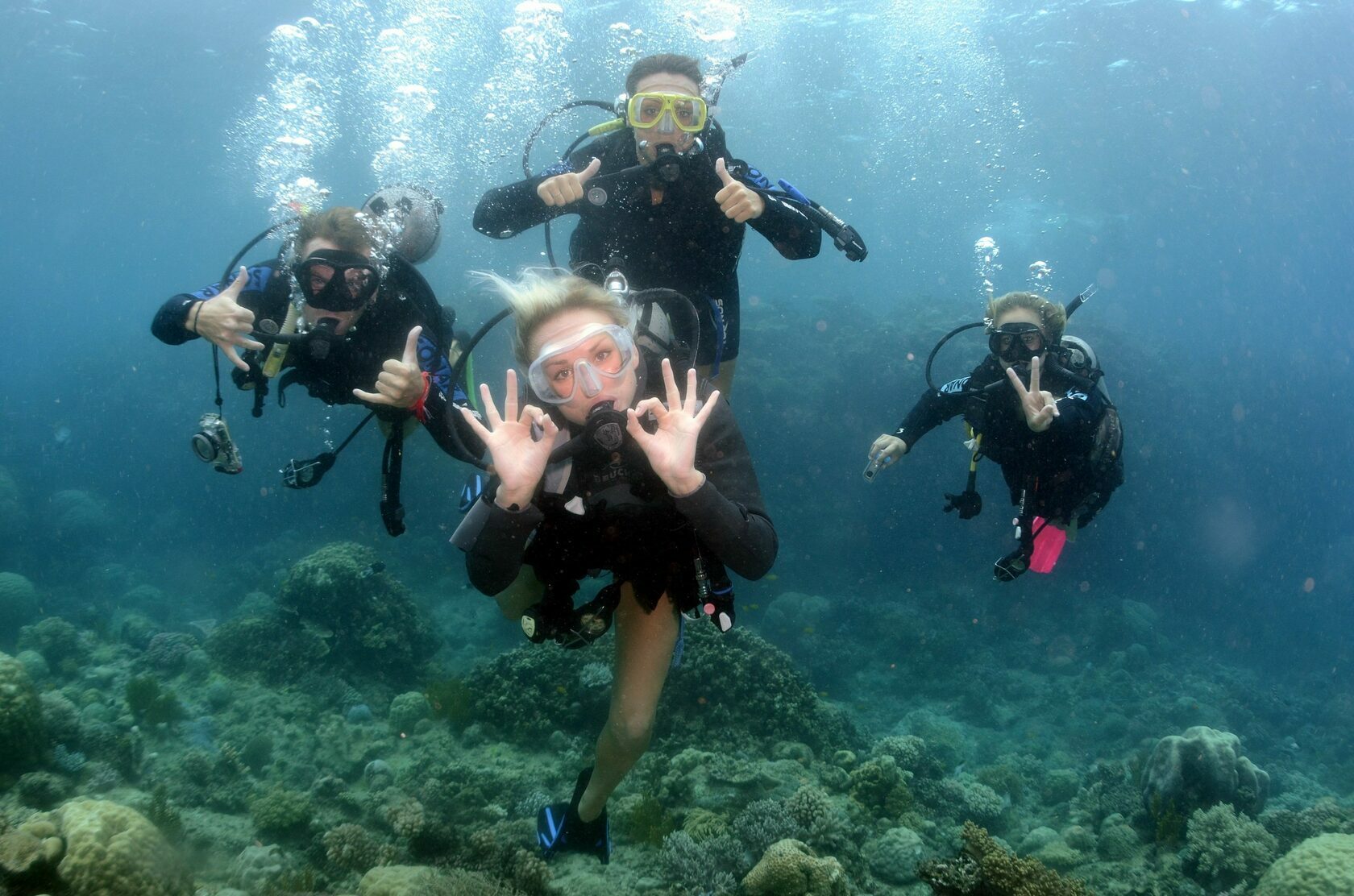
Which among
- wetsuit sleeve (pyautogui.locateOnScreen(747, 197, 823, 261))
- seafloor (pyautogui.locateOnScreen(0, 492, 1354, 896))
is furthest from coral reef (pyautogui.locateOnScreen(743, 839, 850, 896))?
wetsuit sleeve (pyautogui.locateOnScreen(747, 197, 823, 261))

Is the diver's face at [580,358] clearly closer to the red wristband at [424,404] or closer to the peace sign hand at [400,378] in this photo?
the peace sign hand at [400,378]

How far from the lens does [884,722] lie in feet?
37.1

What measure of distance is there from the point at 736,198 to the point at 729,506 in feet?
7.77

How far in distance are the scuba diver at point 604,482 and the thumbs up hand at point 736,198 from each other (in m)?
1.32

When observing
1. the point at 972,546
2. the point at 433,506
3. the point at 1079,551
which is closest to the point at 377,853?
the point at 433,506

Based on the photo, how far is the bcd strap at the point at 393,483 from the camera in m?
4.90

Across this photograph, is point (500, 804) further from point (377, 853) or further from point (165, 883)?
point (165, 883)

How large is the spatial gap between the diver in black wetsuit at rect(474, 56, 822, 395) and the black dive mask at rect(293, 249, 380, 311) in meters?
0.94

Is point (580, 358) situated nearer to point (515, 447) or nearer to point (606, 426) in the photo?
point (606, 426)

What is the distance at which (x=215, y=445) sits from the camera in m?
4.84

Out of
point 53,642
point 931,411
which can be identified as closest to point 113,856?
point 931,411

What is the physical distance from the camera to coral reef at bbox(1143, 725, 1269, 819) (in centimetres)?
650

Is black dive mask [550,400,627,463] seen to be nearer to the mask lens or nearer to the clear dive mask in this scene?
the clear dive mask

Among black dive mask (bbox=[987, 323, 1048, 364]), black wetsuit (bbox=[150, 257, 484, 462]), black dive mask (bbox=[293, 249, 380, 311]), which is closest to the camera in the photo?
black dive mask (bbox=[293, 249, 380, 311])
